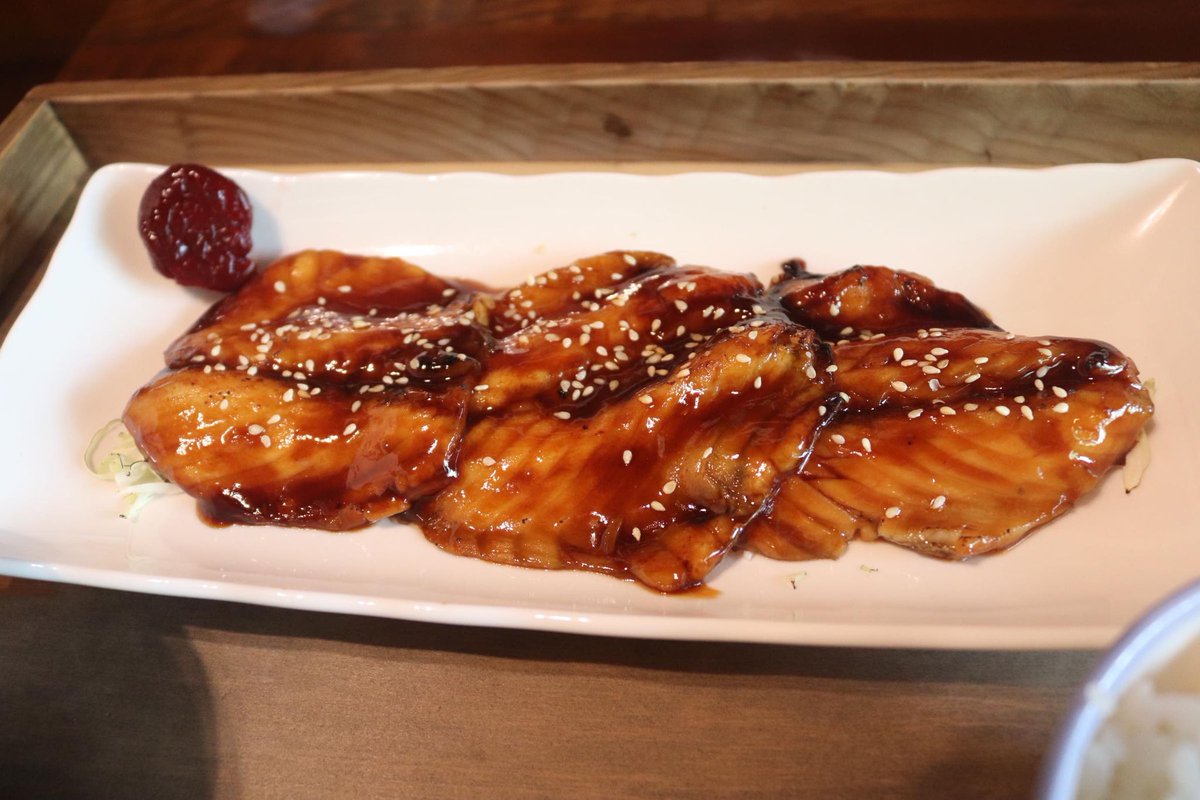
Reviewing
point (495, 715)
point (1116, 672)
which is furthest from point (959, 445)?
point (495, 715)

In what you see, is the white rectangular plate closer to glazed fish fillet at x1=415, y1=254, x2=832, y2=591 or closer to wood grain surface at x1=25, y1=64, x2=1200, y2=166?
glazed fish fillet at x1=415, y1=254, x2=832, y2=591

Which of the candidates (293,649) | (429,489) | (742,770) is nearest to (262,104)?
(429,489)

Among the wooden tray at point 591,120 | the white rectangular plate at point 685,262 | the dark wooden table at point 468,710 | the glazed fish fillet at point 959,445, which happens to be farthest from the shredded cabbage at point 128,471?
the glazed fish fillet at point 959,445

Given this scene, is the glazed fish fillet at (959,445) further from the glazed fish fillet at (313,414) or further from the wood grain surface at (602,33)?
the wood grain surface at (602,33)

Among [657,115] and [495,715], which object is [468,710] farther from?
[657,115]

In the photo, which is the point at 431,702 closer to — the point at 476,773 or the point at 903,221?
the point at 476,773
